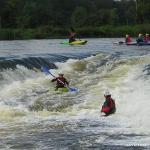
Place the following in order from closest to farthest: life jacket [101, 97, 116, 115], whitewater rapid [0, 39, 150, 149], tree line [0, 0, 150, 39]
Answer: whitewater rapid [0, 39, 150, 149]
life jacket [101, 97, 116, 115]
tree line [0, 0, 150, 39]

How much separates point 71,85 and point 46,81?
1636 mm

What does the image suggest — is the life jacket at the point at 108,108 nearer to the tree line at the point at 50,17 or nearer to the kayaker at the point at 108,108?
the kayaker at the point at 108,108

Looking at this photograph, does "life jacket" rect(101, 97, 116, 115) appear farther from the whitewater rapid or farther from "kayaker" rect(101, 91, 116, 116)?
the whitewater rapid

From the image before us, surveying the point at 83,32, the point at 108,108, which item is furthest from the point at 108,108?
the point at 83,32

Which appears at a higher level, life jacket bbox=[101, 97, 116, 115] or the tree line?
the tree line

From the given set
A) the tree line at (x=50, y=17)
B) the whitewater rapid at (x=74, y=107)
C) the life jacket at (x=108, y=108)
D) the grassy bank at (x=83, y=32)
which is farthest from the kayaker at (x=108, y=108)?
the tree line at (x=50, y=17)

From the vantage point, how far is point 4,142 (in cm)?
1098

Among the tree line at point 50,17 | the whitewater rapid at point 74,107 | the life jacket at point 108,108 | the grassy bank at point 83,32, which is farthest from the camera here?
the tree line at point 50,17

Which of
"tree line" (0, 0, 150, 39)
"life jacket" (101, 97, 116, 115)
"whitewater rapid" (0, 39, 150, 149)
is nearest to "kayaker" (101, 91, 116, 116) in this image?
"life jacket" (101, 97, 116, 115)

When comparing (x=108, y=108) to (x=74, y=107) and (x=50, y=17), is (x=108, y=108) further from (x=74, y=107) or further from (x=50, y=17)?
(x=50, y=17)

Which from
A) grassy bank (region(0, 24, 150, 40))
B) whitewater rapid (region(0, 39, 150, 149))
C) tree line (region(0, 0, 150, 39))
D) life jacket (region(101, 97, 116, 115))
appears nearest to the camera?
whitewater rapid (region(0, 39, 150, 149))

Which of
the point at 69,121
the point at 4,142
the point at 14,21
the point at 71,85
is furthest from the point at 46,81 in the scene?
the point at 14,21

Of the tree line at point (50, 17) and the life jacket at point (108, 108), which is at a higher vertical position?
the tree line at point (50, 17)

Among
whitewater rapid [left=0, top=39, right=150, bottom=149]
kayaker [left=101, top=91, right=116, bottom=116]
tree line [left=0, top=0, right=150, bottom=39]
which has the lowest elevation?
whitewater rapid [left=0, top=39, right=150, bottom=149]
